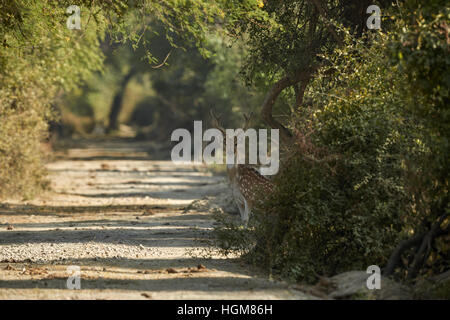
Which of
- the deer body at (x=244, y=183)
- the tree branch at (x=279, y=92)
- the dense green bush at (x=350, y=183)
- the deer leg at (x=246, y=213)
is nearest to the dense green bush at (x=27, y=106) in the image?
the deer body at (x=244, y=183)

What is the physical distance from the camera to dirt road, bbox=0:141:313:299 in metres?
7.49

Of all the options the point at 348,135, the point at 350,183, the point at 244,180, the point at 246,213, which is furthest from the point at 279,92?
the point at 350,183

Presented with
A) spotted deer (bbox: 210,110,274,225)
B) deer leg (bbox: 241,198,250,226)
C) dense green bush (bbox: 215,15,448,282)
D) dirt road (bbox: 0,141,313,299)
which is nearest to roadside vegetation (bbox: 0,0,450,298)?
dense green bush (bbox: 215,15,448,282)

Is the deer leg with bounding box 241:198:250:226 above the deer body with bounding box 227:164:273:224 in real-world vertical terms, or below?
below

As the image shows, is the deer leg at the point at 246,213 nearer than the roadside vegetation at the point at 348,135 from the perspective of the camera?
No

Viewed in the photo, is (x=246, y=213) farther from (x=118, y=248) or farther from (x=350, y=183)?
(x=350, y=183)

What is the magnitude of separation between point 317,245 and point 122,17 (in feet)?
17.0

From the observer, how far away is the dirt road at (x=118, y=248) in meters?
7.49

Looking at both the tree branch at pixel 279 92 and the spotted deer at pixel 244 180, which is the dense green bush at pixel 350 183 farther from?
the tree branch at pixel 279 92

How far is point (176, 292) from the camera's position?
7309 mm

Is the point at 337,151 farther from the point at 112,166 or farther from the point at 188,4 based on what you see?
the point at 112,166

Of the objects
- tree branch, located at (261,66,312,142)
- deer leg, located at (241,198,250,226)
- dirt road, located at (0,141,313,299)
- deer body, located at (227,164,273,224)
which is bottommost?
dirt road, located at (0,141,313,299)

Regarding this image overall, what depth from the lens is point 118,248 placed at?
1058 centimetres

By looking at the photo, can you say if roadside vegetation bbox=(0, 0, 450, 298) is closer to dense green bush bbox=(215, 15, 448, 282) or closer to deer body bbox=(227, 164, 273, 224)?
dense green bush bbox=(215, 15, 448, 282)
